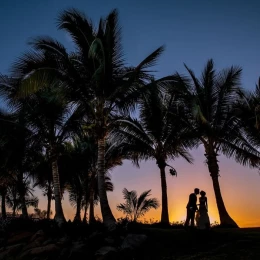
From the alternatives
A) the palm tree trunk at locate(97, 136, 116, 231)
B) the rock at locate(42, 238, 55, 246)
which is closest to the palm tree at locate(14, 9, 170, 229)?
the palm tree trunk at locate(97, 136, 116, 231)

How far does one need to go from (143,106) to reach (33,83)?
769 centimetres

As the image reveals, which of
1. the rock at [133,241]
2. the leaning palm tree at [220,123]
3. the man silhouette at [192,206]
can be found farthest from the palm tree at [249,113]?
the rock at [133,241]

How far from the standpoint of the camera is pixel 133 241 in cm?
984

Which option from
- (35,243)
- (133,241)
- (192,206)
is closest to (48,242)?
(35,243)

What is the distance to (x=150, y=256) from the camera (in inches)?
369

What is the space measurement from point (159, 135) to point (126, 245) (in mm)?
9976

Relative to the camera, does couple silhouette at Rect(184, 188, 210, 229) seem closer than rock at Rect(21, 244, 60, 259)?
No

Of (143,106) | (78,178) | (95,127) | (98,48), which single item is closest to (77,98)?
(95,127)

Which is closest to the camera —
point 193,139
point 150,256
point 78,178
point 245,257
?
point 245,257

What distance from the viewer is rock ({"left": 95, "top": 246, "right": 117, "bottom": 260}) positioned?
355 inches

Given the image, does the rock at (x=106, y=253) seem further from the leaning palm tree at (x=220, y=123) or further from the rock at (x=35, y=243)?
the leaning palm tree at (x=220, y=123)

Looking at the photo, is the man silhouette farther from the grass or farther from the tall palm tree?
the tall palm tree

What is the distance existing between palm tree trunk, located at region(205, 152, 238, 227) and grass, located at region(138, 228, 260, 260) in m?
5.86

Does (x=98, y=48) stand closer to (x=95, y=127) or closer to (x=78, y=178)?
(x=95, y=127)
